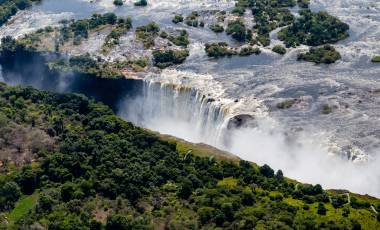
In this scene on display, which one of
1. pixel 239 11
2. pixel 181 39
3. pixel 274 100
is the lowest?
pixel 274 100

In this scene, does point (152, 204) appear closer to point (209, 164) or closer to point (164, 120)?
point (209, 164)

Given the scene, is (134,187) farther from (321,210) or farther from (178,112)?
(178,112)

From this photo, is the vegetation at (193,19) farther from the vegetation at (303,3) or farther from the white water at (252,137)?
the white water at (252,137)

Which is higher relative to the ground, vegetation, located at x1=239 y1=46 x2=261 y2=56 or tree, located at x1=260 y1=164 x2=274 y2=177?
vegetation, located at x1=239 y1=46 x2=261 y2=56

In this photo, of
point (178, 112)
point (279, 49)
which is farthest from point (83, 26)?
point (279, 49)

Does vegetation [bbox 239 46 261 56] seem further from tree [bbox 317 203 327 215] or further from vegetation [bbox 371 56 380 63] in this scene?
tree [bbox 317 203 327 215]

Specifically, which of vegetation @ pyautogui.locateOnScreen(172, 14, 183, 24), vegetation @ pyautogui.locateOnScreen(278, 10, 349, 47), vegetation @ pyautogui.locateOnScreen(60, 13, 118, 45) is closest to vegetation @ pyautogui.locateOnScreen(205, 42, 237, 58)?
vegetation @ pyautogui.locateOnScreen(278, 10, 349, 47)
